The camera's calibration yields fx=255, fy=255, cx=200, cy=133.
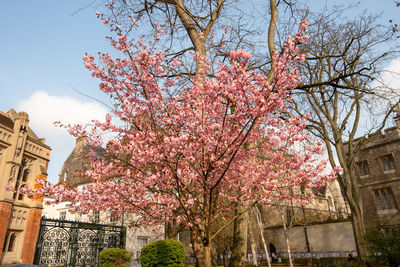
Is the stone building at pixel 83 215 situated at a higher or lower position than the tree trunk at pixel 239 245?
higher

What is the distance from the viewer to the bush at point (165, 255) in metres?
11.0

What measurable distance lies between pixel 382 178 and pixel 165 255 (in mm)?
22547

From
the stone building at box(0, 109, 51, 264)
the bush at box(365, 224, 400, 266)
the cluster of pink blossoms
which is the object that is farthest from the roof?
the bush at box(365, 224, 400, 266)

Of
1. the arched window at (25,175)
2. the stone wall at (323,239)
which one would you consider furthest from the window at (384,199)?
the arched window at (25,175)

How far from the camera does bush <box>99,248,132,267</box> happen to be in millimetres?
13586

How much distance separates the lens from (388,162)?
942 inches

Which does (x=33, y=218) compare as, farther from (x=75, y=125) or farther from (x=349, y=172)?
(x=349, y=172)

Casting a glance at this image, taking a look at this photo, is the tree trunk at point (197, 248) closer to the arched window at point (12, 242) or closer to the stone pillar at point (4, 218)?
the stone pillar at point (4, 218)

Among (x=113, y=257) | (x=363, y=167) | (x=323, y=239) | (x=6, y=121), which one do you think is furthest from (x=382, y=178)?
(x=6, y=121)

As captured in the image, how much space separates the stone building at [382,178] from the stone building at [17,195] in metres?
26.7

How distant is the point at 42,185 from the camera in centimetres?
625

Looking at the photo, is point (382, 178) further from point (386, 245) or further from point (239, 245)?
point (239, 245)

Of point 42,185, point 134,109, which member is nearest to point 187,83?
point 134,109

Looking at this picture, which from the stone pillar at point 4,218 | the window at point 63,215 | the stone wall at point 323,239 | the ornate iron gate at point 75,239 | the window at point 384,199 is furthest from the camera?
the window at point 63,215
